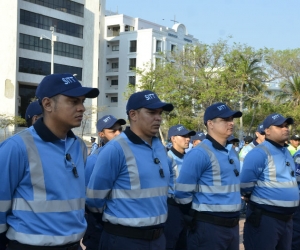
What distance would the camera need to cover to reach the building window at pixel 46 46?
44188 mm

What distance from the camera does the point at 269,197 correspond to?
205 inches

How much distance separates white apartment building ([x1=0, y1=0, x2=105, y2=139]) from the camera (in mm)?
→ 42469

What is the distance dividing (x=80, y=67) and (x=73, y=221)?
47195mm

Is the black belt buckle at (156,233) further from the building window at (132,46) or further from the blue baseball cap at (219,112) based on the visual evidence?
the building window at (132,46)

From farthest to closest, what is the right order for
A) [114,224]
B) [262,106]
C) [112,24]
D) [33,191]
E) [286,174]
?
1. [112,24]
2. [262,106]
3. [286,174]
4. [114,224]
5. [33,191]

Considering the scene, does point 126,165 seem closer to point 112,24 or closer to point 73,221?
point 73,221

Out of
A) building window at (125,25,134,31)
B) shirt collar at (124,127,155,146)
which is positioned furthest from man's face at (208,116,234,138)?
building window at (125,25,134,31)

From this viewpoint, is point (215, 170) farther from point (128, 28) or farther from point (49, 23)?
point (128, 28)

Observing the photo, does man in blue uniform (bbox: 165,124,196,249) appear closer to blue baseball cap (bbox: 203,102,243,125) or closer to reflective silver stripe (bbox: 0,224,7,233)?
blue baseball cap (bbox: 203,102,243,125)

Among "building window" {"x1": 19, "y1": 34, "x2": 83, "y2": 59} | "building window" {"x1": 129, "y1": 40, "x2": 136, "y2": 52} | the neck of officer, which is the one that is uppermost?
"building window" {"x1": 129, "y1": 40, "x2": 136, "y2": 52}

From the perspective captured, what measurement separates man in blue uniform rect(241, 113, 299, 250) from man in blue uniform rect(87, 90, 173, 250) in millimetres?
1644

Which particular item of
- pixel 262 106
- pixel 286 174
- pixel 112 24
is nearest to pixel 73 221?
pixel 286 174

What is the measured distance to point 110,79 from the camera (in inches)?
2282

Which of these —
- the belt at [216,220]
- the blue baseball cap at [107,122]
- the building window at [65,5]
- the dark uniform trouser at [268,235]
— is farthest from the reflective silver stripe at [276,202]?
the building window at [65,5]
